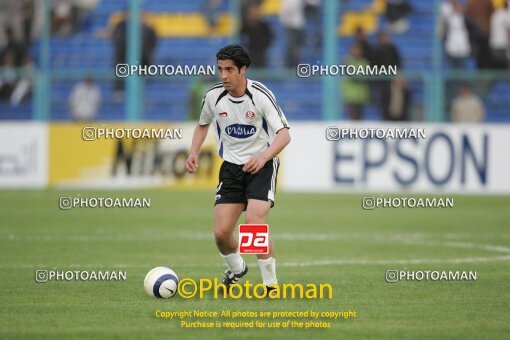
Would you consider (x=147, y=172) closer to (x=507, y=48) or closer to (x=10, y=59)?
(x=10, y=59)

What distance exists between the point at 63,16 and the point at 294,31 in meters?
5.81

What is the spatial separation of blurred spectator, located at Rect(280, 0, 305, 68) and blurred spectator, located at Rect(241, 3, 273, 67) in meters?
0.54

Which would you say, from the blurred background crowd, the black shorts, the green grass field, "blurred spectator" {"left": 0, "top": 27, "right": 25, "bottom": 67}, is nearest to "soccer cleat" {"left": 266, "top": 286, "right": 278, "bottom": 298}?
the green grass field

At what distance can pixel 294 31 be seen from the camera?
2525 centimetres

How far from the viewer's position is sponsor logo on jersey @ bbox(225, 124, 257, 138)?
965cm

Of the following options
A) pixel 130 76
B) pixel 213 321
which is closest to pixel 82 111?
pixel 130 76

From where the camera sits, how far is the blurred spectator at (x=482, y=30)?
24.9 meters

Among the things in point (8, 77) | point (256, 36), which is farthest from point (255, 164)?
point (8, 77)

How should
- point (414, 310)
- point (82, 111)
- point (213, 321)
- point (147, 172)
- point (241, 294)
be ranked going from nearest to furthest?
1. point (213, 321)
2. point (414, 310)
3. point (241, 294)
4. point (147, 172)
5. point (82, 111)

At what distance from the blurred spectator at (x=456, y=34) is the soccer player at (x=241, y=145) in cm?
1580

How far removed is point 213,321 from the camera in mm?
8117

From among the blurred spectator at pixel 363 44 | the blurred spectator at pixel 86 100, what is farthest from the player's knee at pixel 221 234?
the blurred spectator at pixel 86 100

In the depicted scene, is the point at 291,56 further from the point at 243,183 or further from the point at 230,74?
the point at 230,74

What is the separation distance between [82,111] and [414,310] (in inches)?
685
